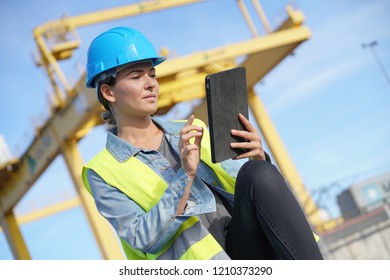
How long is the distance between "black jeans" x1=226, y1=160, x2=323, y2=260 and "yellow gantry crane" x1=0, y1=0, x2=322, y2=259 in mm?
10861

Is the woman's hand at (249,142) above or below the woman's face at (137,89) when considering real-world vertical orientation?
below

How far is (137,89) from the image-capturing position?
212cm

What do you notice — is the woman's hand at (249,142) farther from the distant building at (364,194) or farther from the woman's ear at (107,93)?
the distant building at (364,194)

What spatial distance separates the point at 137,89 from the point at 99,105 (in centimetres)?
1069

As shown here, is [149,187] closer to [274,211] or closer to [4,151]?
[274,211]

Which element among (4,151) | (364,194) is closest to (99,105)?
(4,151)

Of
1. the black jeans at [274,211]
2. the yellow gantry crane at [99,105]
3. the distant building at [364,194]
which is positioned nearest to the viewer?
the black jeans at [274,211]

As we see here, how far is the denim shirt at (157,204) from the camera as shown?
6.28 feet

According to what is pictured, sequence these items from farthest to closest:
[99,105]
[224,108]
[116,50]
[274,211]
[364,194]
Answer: [364,194] → [99,105] → [116,50] → [224,108] → [274,211]

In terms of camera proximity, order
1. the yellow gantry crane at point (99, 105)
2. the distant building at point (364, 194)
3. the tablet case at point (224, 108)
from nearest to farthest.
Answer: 1. the tablet case at point (224, 108)
2. the yellow gantry crane at point (99, 105)
3. the distant building at point (364, 194)

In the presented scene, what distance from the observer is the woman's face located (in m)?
2.13

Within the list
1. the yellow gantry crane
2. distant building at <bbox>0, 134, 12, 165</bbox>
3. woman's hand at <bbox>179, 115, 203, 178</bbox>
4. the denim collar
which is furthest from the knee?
distant building at <bbox>0, 134, 12, 165</bbox>

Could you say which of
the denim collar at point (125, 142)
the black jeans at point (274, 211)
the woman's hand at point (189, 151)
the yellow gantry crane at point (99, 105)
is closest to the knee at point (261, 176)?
the black jeans at point (274, 211)
